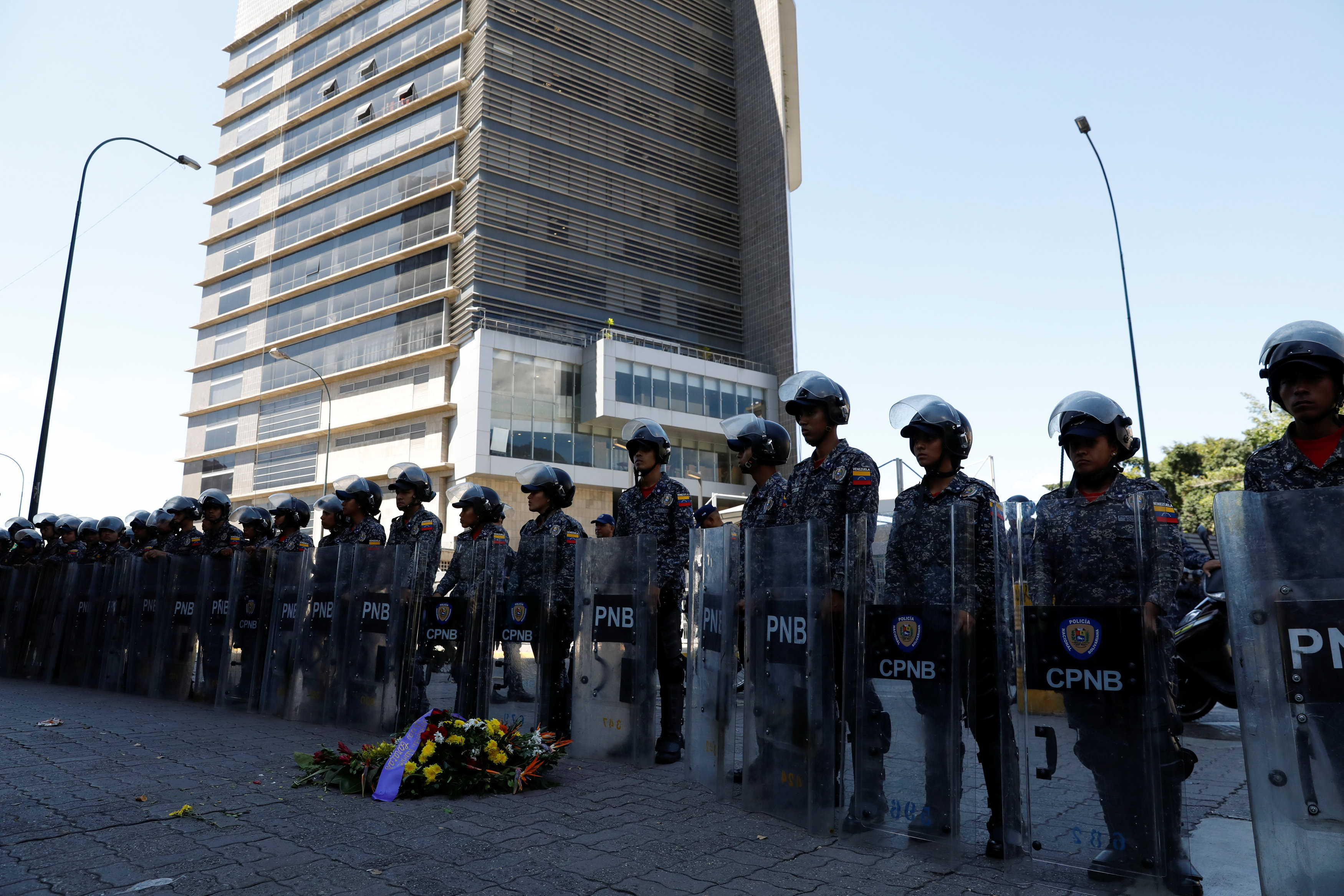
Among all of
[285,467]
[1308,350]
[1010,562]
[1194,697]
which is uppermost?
[285,467]

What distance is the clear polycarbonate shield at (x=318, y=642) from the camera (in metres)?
8.20

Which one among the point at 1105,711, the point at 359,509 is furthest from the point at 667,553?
the point at 359,509

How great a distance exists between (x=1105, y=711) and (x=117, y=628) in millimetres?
12096

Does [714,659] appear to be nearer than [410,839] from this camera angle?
No

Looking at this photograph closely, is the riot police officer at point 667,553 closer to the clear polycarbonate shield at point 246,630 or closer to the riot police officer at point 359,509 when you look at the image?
the riot police officer at point 359,509

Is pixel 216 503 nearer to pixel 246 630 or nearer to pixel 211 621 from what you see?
pixel 211 621

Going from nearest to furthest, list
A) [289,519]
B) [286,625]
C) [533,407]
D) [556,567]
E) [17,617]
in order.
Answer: [556,567] < [286,625] < [289,519] < [17,617] < [533,407]

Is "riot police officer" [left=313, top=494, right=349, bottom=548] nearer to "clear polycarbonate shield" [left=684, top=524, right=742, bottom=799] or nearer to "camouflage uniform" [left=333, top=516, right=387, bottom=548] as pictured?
"camouflage uniform" [left=333, top=516, right=387, bottom=548]

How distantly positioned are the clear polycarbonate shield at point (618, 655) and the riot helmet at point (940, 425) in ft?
7.58

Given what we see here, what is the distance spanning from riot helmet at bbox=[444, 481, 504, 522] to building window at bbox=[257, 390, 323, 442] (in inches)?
1661

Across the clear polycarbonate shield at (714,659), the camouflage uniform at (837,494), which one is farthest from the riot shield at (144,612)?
the camouflage uniform at (837,494)

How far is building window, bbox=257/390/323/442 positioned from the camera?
157 feet

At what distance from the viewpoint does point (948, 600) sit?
13.8ft

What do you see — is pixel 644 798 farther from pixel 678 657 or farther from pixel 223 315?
pixel 223 315
